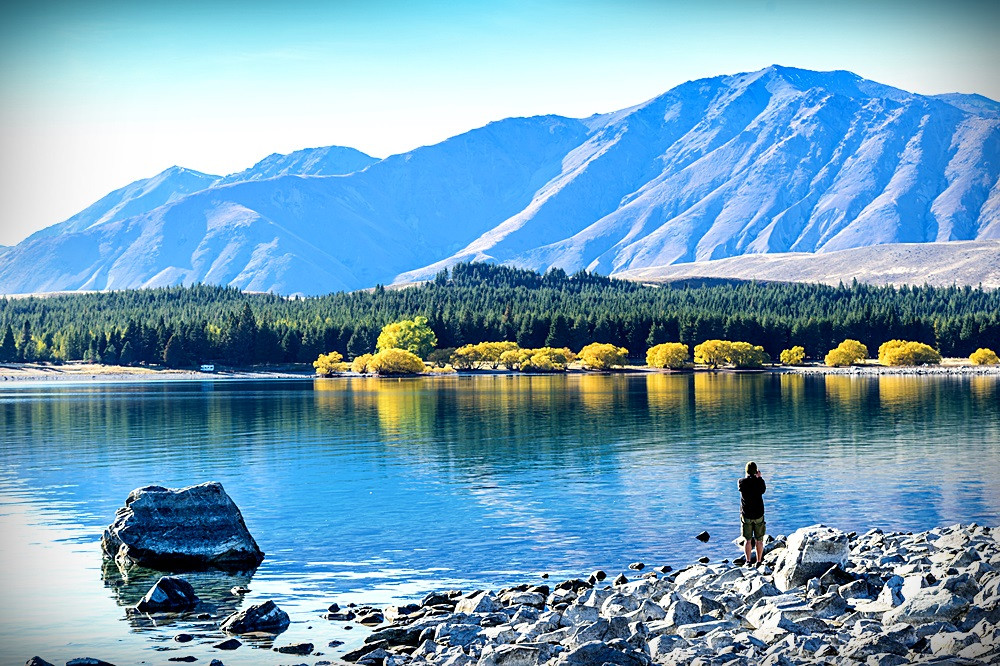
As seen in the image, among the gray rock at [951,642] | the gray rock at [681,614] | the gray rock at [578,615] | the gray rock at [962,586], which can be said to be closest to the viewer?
the gray rock at [951,642]

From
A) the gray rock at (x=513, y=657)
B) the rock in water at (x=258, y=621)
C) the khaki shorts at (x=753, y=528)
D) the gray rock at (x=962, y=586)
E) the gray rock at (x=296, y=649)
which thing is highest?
the khaki shorts at (x=753, y=528)

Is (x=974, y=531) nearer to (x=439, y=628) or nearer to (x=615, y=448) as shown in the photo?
(x=439, y=628)

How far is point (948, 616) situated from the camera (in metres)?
25.6

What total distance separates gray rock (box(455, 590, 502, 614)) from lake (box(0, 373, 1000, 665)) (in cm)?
340

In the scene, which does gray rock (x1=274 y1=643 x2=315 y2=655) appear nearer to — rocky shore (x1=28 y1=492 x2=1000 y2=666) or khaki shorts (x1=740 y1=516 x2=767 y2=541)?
rocky shore (x1=28 y1=492 x2=1000 y2=666)

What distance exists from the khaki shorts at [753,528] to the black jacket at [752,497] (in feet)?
0.42

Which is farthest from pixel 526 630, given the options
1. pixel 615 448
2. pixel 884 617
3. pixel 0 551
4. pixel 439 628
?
pixel 615 448

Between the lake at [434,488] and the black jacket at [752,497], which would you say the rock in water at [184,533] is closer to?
the lake at [434,488]

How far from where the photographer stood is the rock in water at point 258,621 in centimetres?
3027

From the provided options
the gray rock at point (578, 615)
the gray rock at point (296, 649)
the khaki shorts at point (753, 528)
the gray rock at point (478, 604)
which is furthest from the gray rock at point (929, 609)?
the gray rock at point (296, 649)

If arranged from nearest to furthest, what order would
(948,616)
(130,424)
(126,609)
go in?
(948,616) → (126,609) → (130,424)

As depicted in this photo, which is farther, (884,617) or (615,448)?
(615,448)

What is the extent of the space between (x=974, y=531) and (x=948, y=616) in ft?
41.6

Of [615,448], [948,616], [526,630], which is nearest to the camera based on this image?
[948,616]
